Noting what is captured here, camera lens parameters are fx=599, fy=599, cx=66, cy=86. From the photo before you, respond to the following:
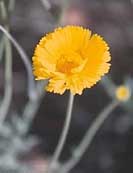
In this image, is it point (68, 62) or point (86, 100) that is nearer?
point (68, 62)

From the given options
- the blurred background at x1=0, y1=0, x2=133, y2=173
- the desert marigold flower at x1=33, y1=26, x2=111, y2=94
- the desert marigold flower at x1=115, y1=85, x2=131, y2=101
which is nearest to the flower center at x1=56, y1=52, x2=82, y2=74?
the desert marigold flower at x1=33, y1=26, x2=111, y2=94

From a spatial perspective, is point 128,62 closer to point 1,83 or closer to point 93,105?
point 93,105

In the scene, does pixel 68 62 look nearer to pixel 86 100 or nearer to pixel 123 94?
pixel 123 94

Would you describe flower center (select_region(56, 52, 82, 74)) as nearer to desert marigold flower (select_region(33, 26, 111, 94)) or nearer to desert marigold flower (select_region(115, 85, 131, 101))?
desert marigold flower (select_region(33, 26, 111, 94))

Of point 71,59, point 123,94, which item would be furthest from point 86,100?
point 71,59

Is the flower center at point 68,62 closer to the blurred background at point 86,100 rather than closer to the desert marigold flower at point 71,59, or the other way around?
the desert marigold flower at point 71,59

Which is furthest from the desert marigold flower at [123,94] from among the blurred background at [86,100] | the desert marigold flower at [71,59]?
the desert marigold flower at [71,59]
